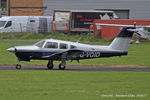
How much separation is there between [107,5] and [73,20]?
1489 cm

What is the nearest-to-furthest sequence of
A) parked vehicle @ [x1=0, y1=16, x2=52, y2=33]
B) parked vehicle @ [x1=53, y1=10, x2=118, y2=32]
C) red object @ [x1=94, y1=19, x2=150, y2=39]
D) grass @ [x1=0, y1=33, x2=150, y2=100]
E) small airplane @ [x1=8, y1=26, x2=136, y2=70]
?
grass @ [x1=0, y1=33, x2=150, y2=100] < small airplane @ [x1=8, y1=26, x2=136, y2=70] < red object @ [x1=94, y1=19, x2=150, y2=39] < parked vehicle @ [x1=0, y1=16, x2=52, y2=33] < parked vehicle @ [x1=53, y1=10, x2=118, y2=32]

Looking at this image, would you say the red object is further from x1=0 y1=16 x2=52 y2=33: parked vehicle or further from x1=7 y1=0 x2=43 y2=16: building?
x1=7 y1=0 x2=43 y2=16: building

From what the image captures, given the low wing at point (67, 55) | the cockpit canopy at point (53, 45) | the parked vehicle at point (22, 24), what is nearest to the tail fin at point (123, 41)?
the low wing at point (67, 55)

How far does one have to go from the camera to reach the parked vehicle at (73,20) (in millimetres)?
60688

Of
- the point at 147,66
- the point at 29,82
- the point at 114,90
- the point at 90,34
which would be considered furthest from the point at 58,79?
the point at 90,34

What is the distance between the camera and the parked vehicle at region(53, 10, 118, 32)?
60.7 m

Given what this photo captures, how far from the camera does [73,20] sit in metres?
61.5

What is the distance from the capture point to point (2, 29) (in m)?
59.5

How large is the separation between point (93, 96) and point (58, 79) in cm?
475

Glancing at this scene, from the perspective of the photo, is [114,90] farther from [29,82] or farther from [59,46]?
[59,46]

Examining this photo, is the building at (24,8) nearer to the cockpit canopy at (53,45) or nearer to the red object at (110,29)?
the red object at (110,29)

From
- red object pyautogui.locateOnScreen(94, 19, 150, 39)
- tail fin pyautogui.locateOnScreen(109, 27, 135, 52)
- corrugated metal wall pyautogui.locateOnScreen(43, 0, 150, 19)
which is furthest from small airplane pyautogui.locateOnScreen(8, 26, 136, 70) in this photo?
corrugated metal wall pyautogui.locateOnScreen(43, 0, 150, 19)

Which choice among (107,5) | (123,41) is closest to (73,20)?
(107,5)

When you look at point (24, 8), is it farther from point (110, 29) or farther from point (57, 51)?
point (57, 51)
